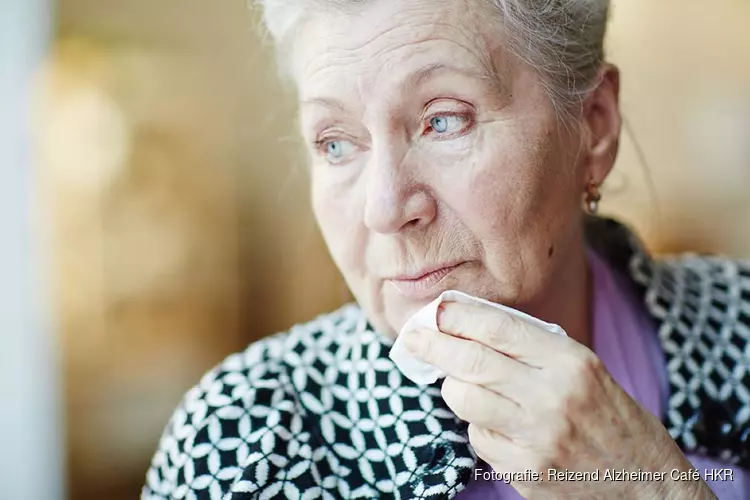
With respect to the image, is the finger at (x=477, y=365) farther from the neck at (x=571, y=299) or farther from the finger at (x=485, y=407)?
the neck at (x=571, y=299)

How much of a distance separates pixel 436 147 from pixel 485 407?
0.36 m


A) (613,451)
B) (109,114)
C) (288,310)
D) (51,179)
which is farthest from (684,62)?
(613,451)

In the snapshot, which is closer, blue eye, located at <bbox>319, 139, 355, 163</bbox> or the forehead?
the forehead

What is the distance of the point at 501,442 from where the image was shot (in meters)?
0.87

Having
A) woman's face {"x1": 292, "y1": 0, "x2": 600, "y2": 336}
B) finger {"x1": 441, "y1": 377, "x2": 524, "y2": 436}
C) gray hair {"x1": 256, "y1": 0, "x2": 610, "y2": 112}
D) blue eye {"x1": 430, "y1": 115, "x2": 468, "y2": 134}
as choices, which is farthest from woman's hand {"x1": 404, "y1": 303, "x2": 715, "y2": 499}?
gray hair {"x1": 256, "y1": 0, "x2": 610, "y2": 112}

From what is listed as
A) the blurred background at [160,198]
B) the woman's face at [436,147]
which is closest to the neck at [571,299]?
the woman's face at [436,147]

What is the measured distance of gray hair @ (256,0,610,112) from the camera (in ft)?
3.31

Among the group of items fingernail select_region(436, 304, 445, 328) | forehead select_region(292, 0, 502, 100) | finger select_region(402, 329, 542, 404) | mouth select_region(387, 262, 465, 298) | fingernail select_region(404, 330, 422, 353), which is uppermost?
forehead select_region(292, 0, 502, 100)

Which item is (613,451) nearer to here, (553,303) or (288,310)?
(553,303)

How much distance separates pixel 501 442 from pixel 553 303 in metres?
0.39

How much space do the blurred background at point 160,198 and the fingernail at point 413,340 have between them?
2.94 feet

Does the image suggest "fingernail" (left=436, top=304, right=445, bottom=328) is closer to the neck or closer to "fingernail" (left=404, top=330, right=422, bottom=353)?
"fingernail" (left=404, top=330, right=422, bottom=353)

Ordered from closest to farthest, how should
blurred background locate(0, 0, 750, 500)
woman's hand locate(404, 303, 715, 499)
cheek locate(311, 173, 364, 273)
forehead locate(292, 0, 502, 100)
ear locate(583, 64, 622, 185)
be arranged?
Result: woman's hand locate(404, 303, 715, 499), forehead locate(292, 0, 502, 100), cheek locate(311, 173, 364, 273), ear locate(583, 64, 622, 185), blurred background locate(0, 0, 750, 500)

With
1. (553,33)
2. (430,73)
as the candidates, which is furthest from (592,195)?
(430,73)
